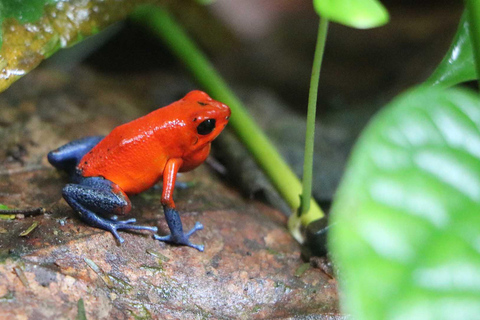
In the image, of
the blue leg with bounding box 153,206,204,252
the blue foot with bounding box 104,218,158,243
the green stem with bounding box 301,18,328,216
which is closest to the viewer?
the green stem with bounding box 301,18,328,216

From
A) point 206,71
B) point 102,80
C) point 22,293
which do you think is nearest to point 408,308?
point 22,293

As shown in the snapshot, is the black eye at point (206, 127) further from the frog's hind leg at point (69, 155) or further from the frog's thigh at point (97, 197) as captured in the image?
the frog's hind leg at point (69, 155)

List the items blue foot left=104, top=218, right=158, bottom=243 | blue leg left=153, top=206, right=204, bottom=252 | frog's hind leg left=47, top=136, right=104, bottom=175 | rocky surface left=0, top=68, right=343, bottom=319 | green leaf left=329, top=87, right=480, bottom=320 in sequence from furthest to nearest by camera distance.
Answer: frog's hind leg left=47, top=136, right=104, bottom=175, blue leg left=153, top=206, right=204, bottom=252, blue foot left=104, top=218, right=158, bottom=243, rocky surface left=0, top=68, right=343, bottom=319, green leaf left=329, top=87, right=480, bottom=320

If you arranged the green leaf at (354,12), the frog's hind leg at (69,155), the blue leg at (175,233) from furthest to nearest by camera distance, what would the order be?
the frog's hind leg at (69,155) → the blue leg at (175,233) → the green leaf at (354,12)

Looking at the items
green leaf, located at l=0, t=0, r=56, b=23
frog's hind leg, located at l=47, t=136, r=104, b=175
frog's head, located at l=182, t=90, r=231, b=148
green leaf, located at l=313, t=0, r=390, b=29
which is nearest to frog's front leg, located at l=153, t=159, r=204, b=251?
frog's head, located at l=182, t=90, r=231, b=148

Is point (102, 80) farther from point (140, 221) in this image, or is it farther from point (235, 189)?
point (140, 221)

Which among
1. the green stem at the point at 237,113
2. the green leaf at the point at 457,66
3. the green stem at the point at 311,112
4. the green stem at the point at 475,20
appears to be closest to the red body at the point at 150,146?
the green stem at the point at 237,113

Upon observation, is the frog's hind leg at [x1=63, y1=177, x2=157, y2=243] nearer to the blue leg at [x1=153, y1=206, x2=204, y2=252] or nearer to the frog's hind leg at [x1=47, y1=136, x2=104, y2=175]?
the blue leg at [x1=153, y1=206, x2=204, y2=252]

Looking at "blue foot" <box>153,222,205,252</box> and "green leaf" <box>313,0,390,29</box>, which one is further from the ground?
"green leaf" <box>313,0,390,29</box>
